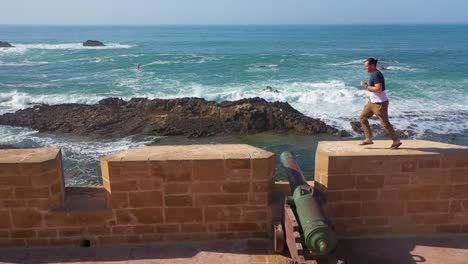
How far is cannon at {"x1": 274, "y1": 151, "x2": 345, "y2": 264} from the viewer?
13.6 feet

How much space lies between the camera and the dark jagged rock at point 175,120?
66.2ft

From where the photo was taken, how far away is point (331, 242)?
416cm

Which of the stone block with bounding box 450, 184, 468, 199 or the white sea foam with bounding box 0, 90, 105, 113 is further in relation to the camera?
the white sea foam with bounding box 0, 90, 105, 113

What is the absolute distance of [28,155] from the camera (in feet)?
16.5

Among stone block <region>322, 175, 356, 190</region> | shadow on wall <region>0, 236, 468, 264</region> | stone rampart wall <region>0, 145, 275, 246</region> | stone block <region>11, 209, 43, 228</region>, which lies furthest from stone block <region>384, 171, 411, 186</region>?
stone block <region>11, 209, 43, 228</region>

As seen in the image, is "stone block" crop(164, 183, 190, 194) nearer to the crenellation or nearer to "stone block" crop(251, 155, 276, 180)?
"stone block" crop(251, 155, 276, 180)

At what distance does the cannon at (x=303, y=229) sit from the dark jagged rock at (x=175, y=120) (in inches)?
597

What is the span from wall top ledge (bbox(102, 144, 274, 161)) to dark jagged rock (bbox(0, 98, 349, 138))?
14.6 meters

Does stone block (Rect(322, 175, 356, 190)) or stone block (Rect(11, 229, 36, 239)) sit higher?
stone block (Rect(322, 175, 356, 190))

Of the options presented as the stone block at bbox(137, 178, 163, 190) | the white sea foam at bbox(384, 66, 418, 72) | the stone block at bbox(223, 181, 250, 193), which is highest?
the stone block at bbox(137, 178, 163, 190)

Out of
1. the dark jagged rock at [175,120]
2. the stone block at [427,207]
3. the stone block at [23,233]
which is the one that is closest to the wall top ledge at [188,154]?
the stone block at [23,233]

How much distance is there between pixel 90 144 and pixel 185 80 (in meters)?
18.6

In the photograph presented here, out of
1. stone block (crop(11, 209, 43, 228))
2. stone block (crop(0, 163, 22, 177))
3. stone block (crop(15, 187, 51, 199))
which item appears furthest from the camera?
stone block (crop(11, 209, 43, 228))

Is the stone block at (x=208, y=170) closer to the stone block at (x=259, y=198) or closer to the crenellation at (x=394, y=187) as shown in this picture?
the stone block at (x=259, y=198)
